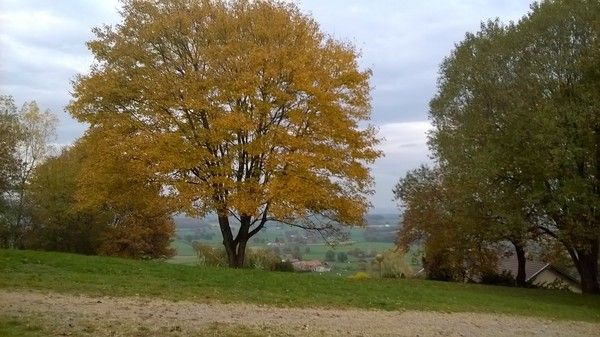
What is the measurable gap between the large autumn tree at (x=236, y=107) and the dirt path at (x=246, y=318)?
9242 millimetres

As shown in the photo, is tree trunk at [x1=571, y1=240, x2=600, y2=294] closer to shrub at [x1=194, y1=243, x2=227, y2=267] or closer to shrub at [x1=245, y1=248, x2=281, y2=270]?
shrub at [x1=245, y1=248, x2=281, y2=270]

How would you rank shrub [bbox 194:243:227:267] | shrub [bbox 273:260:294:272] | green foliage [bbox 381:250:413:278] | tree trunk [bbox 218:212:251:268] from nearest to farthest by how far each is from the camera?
tree trunk [bbox 218:212:251:268]
shrub [bbox 273:260:294:272]
shrub [bbox 194:243:227:267]
green foliage [bbox 381:250:413:278]

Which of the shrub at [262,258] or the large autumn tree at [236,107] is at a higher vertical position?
the large autumn tree at [236,107]

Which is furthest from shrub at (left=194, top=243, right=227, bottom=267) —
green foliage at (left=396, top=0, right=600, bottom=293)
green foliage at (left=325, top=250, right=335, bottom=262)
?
green foliage at (left=325, top=250, right=335, bottom=262)

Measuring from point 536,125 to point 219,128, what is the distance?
12355 mm

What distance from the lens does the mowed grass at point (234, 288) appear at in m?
16.4

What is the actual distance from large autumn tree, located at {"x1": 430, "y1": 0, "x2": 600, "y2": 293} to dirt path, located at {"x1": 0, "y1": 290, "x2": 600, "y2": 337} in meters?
7.53

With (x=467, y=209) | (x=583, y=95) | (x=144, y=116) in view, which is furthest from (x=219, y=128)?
(x=583, y=95)

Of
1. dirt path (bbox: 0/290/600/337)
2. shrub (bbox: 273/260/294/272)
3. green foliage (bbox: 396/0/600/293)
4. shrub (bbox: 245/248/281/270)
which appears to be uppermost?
green foliage (bbox: 396/0/600/293)

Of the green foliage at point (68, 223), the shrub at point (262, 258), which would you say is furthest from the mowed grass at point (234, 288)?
the green foliage at point (68, 223)

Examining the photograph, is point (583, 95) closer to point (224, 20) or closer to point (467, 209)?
point (467, 209)

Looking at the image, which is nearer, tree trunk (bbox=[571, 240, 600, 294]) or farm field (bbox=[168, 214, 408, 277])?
tree trunk (bbox=[571, 240, 600, 294])

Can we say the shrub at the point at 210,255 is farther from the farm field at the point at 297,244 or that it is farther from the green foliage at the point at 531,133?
the green foliage at the point at 531,133

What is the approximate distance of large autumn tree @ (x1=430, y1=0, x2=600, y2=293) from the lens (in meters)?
23.6
